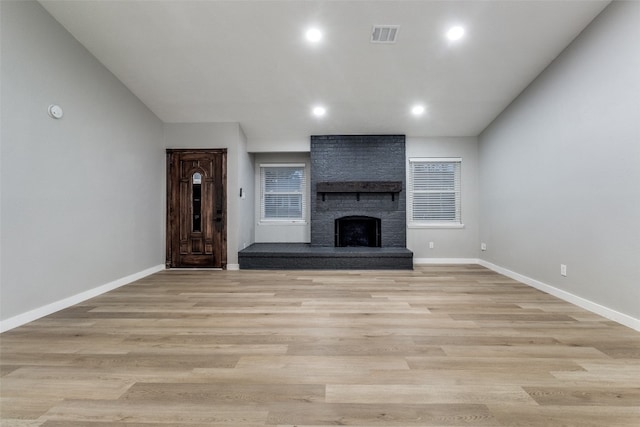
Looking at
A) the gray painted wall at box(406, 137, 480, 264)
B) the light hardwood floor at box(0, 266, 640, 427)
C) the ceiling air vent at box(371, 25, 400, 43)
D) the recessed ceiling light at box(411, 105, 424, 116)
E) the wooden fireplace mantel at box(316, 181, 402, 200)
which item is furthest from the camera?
the gray painted wall at box(406, 137, 480, 264)

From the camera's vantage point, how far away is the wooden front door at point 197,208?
4.92 metres

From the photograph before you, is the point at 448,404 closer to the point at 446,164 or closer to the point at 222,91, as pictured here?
the point at 222,91

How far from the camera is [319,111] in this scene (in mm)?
4727

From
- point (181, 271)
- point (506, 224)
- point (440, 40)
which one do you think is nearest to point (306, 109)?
point (440, 40)

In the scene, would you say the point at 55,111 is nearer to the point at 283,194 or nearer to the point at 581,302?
the point at 283,194

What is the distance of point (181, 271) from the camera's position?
4719 mm

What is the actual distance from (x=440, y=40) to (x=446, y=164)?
2.84m

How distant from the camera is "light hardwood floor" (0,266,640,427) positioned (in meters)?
1.33

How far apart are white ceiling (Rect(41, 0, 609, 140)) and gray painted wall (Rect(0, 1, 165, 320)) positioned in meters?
0.35

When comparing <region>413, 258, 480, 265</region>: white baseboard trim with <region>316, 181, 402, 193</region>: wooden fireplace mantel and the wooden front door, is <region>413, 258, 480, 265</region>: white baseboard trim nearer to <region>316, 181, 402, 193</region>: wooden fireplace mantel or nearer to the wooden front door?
<region>316, 181, 402, 193</region>: wooden fireplace mantel

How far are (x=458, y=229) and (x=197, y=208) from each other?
4.88m

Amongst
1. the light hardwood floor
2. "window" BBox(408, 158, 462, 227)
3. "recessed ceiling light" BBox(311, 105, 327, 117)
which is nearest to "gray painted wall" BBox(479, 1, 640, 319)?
the light hardwood floor

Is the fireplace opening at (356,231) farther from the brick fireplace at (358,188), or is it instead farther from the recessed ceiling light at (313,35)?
the recessed ceiling light at (313,35)

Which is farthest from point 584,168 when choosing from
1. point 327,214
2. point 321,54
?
point 327,214
